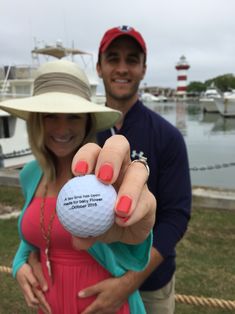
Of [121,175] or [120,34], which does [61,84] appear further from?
[121,175]

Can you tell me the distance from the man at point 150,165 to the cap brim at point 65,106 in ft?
0.44

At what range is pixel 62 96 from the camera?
1630mm

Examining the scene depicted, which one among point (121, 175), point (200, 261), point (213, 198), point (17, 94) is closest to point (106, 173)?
point (121, 175)

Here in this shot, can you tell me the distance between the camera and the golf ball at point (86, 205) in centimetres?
95

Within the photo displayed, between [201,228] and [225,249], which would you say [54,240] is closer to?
[225,249]

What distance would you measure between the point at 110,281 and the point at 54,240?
0.96ft

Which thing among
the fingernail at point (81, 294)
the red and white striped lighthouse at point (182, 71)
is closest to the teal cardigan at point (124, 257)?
the fingernail at point (81, 294)

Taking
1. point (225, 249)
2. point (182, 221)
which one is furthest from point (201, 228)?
point (182, 221)

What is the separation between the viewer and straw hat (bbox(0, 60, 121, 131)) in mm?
1593

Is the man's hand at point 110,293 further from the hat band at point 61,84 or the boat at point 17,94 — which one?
the boat at point 17,94

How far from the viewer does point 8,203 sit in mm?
5883

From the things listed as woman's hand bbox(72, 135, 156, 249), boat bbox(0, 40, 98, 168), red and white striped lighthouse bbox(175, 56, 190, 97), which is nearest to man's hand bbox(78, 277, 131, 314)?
woman's hand bbox(72, 135, 156, 249)

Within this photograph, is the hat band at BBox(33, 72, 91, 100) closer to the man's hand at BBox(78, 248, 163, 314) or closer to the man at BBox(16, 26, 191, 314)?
the man at BBox(16, 26, 191, 314)

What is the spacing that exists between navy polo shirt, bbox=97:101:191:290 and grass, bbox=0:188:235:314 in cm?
169
